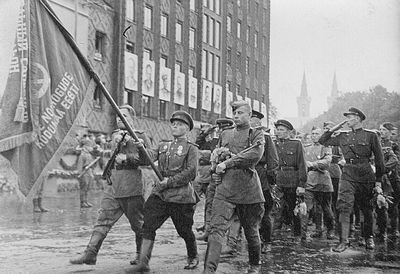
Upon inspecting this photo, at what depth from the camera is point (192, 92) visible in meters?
38.2

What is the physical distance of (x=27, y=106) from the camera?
5539 millimetres

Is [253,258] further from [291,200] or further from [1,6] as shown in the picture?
[1,6]

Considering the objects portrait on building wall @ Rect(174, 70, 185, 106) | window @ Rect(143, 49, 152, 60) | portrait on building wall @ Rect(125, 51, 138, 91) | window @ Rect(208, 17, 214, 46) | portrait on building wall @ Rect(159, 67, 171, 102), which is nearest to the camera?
portrait on building wall @ Rect(125, 51, 138, 91)

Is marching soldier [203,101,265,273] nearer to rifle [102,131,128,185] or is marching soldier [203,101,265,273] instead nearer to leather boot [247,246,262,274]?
leather boot [247,246,262,274]

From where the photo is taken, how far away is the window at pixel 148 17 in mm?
33906

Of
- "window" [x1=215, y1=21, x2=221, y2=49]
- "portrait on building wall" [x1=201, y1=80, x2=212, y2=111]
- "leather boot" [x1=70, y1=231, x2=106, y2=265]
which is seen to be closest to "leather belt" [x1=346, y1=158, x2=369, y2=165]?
"leather boot" [x1=70, y1=231, x2=106, y2=265]

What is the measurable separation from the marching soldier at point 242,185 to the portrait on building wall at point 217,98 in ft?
107

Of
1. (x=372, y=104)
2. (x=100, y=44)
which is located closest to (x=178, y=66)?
(x=100, y=44)

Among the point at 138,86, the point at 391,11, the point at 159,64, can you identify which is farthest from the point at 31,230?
the point at 159,64

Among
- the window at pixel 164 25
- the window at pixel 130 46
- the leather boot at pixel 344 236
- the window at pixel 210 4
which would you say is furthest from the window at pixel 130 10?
the leather boot at pixel 344 236

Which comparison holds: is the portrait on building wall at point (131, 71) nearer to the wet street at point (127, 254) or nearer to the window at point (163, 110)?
the window at point (163, 110)

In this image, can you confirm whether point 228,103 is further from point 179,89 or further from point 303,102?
point 303,102

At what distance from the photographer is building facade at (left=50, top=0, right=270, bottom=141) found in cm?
2936

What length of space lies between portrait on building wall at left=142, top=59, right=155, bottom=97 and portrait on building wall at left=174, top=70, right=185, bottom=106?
2.64 m
